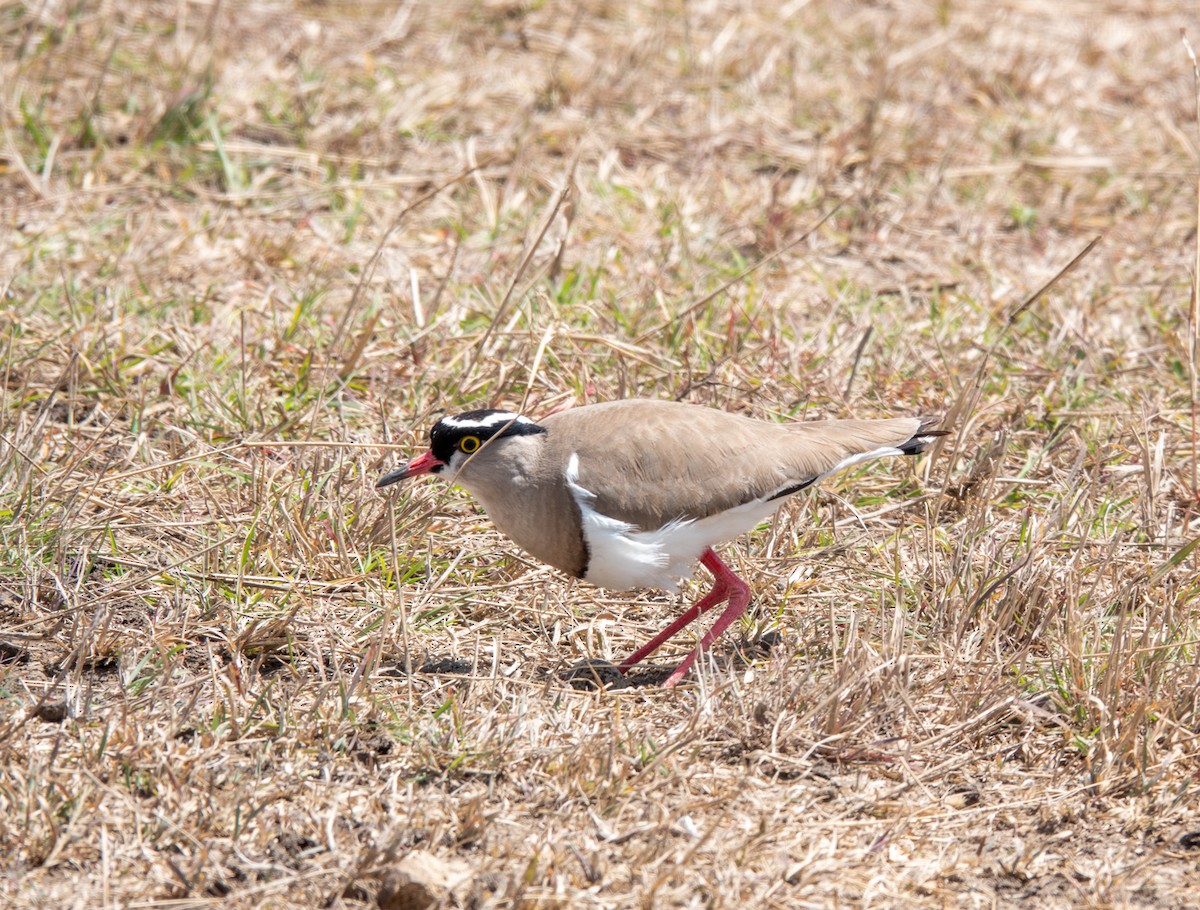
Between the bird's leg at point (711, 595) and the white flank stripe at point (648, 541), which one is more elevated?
the white flank stripe at point (648, 541)

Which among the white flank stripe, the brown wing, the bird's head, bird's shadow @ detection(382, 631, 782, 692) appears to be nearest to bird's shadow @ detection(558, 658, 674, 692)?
bird's shadow @ detection(382, 631, 782, 692)

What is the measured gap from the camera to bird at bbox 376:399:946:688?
179 inches

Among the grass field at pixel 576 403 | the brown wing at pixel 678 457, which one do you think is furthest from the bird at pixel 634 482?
the grass field at pixel 576 403

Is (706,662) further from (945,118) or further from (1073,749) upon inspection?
(945,118)

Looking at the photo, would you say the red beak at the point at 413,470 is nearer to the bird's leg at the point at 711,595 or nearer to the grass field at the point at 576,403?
the grass field at the point at 576,403

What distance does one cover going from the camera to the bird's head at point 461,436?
466 cm

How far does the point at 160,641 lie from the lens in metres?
4.31

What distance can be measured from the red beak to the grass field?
0.31 meters

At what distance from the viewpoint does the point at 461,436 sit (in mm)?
4680

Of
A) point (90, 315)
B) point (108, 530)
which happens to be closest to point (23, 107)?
point (90, 315)

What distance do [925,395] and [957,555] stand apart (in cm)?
146

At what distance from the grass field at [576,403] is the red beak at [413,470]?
310mm

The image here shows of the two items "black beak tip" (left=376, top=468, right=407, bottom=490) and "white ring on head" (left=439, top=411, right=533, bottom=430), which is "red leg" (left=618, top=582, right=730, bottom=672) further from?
"black beak tip" (left=376, top=468, right=407, bottom=490)

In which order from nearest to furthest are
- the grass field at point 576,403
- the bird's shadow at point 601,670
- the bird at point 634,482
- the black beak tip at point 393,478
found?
the grass field at point 576,403 → the bird's shadow at point 601,670 → the bird at point 634,482 → the black beak tip at point 393,478
